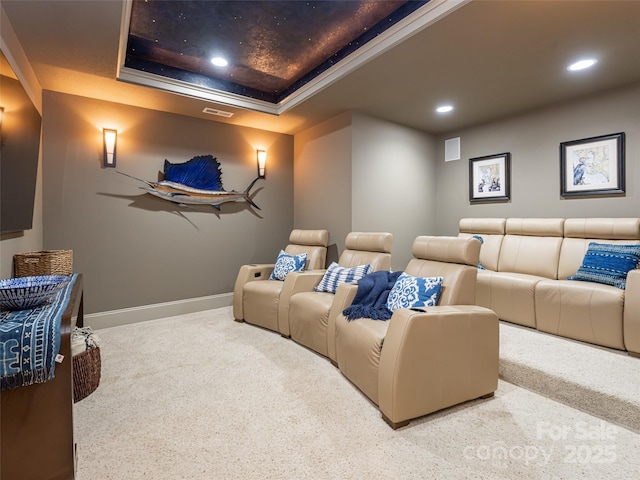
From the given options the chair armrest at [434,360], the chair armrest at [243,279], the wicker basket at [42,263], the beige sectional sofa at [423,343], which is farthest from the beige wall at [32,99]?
the chair armrest at [434,360]

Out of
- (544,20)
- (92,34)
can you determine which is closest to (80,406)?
(92,34)

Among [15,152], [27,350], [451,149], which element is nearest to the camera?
[27,350]

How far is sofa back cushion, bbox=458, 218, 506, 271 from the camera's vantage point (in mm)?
3774

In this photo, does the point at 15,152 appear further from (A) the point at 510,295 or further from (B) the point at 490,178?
(B) the point at 490,178

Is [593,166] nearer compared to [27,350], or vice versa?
[27,350]

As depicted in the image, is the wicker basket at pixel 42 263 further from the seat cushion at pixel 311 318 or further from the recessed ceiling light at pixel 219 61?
the recessed ceiling light at pixel 219 61

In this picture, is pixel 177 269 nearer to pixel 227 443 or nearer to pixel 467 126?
pixel 227 443

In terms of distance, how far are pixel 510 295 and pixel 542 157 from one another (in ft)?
5.92

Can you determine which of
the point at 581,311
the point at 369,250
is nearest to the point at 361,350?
the point at 369,250

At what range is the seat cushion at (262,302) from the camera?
3270mm

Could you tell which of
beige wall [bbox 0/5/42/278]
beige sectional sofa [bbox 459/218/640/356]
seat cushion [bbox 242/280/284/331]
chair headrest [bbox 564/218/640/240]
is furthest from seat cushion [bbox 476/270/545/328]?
beige wall [bbox 0/5/42/278]

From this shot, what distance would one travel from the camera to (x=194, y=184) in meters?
3.99

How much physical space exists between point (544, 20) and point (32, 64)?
390cm

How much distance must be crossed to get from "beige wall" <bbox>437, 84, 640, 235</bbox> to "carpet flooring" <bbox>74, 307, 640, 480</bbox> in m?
2.44
